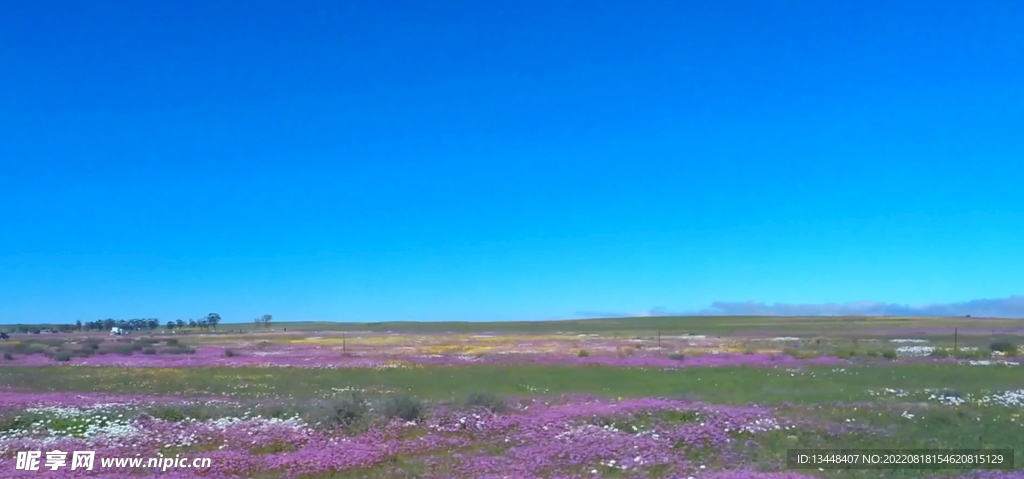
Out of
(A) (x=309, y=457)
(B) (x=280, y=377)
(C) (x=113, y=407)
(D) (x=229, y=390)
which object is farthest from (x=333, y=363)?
(A) (x=309, y=457)

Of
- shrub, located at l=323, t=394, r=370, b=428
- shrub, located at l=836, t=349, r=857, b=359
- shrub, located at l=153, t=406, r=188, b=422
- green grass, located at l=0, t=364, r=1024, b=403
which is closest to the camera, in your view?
shrub, located at l=323, t=394, r=370, b=428

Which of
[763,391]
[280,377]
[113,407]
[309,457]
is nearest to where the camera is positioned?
[309,457]

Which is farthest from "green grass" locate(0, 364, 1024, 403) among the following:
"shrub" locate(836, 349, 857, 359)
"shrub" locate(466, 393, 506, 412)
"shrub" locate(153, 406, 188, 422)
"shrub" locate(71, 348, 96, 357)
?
"shrub" locate(71, 348, 96, 357)

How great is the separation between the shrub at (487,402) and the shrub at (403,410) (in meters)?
2.22

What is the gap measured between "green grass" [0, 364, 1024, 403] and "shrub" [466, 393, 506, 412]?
3.46 metres

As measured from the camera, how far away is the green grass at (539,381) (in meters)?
27.7

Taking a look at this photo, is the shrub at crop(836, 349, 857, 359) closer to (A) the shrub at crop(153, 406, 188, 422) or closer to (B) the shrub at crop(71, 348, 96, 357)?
(A) the shrub at crop(153, 406, 188, 422)

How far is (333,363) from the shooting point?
4694cm

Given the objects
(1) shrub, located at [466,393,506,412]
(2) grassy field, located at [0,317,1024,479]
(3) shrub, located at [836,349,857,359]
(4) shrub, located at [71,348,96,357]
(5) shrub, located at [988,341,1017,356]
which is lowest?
(4) shrub, located at [71,348,96,357]

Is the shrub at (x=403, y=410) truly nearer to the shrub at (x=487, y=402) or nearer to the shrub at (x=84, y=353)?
the shrub at (x=487, y=402)

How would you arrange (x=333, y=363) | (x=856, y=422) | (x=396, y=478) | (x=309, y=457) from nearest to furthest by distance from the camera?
(x=396, y=478) < (x=309, y=457) < (x=856, y=422) < (x=333, y=363)

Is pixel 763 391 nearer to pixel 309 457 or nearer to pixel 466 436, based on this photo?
pixel 466 436

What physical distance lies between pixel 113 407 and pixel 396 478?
43.8 feet

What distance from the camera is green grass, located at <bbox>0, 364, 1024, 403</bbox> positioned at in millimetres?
27656
